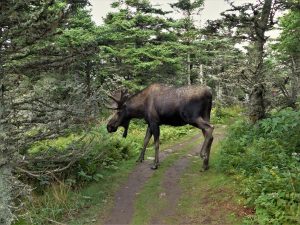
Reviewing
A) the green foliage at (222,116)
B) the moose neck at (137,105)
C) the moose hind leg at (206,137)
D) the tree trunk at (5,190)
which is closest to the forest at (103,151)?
the tree trunk at (5,190)

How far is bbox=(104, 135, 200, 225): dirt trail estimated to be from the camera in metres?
8.48

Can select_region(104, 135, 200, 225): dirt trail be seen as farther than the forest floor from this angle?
Yes

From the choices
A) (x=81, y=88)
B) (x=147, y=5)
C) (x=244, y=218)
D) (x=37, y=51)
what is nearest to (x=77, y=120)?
(x=81, y=88)

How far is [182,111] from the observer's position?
11461mm

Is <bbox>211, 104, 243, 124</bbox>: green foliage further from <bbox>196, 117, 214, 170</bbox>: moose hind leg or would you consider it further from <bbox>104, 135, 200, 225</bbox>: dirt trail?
<bbox>196, 117, 214, 170</bbox>: moose hind leg

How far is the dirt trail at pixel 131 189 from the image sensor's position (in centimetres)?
848

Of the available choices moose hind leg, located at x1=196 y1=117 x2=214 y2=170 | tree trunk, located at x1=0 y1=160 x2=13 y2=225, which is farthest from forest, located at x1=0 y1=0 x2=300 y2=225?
moose hind leg, located at x1=196 y1=117 x2=214 y2=170

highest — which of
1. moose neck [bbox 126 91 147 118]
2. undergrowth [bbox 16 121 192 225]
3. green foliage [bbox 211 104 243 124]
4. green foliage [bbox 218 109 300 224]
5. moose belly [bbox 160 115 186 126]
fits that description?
moose neck [bbox 126 91 147 118]

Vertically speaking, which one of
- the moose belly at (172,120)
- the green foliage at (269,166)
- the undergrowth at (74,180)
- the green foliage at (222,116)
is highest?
the moose belly at (172,120)

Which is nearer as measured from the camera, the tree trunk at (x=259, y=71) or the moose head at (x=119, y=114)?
the tree trunk at (x=259, y=71)

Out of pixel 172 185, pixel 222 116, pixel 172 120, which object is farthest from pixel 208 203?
pixel 222 116

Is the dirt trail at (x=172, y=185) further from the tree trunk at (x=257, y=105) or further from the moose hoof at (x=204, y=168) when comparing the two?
the tree trunk at (x=257, y=105)

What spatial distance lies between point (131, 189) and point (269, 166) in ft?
12.8

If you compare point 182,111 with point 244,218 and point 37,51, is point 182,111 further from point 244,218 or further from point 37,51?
point 37,51
